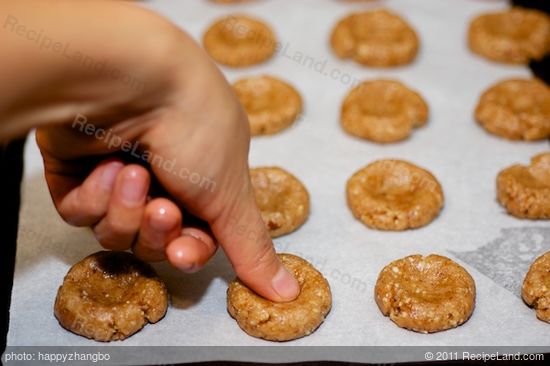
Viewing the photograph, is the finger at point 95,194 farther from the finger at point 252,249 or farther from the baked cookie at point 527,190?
the baked cookie at point 527,190

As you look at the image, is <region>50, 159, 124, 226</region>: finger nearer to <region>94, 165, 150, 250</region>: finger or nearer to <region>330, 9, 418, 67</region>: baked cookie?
<region>94, 165, 150, 250</region>: finger

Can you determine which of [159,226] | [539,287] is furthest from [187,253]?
[539,287]

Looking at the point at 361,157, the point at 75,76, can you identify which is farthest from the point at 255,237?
the point at 361,157

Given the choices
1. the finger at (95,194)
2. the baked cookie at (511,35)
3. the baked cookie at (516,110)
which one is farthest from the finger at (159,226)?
the baked cookie at (511,35)

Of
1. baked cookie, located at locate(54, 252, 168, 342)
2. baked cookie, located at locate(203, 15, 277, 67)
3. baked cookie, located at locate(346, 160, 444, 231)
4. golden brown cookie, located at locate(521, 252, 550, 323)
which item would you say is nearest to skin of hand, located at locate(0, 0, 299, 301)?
baked cookie, located at locate(54, 252, 168, 342)

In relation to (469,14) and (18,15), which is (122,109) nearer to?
(18,15)

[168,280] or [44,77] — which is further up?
[44,77]

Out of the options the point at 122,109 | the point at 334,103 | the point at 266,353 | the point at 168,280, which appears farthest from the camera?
the point at 334,103
